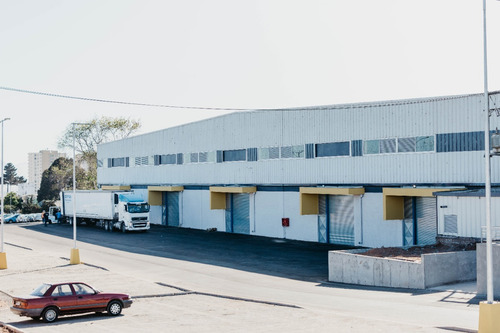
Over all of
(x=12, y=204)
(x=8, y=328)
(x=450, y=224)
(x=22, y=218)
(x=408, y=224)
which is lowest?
(x=8, y=328)

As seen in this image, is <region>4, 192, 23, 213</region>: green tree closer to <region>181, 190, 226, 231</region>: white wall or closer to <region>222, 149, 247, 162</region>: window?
<region>181, 190, 226, 231</region>: white wall

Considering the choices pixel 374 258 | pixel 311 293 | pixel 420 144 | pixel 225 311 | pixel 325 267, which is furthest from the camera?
pixel 420 144

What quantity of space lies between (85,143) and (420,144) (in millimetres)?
84464

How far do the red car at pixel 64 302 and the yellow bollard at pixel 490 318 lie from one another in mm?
12597

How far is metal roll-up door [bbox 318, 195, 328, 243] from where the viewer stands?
4734cm

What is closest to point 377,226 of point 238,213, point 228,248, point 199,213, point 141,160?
point 228,248

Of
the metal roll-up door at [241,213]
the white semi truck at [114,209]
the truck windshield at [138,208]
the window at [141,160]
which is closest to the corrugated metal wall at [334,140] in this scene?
the metal roll-up door at [241,213]

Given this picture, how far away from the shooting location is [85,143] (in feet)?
373

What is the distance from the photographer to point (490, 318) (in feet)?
55.5

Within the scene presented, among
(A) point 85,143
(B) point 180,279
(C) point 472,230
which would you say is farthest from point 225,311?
(A) point 85,143

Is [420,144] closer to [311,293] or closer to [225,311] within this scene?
[311,293]

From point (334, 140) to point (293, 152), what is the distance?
484cm

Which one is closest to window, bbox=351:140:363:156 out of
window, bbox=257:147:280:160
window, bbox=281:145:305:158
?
window, bbox=281:145:305:158

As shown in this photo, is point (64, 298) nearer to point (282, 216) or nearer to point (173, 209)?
point (282, 216)
